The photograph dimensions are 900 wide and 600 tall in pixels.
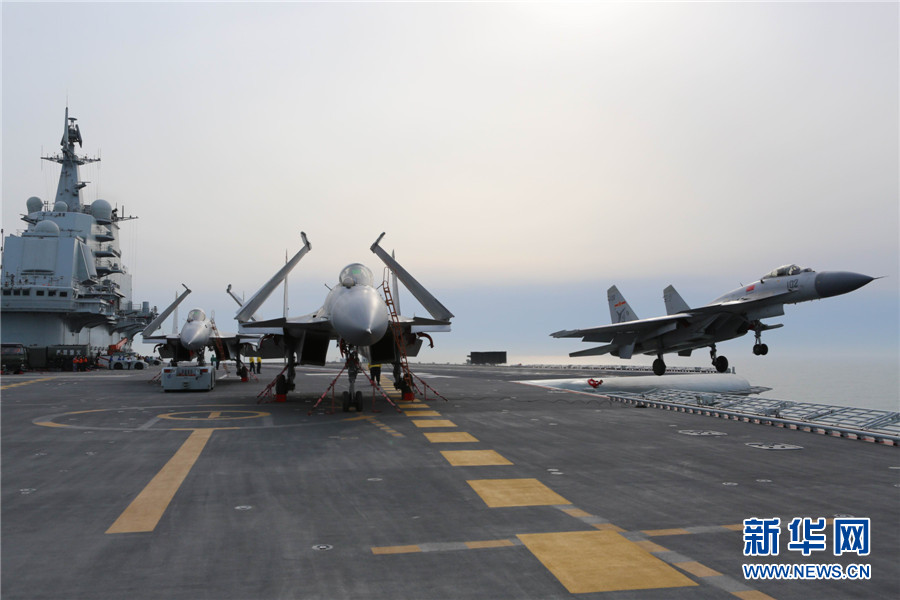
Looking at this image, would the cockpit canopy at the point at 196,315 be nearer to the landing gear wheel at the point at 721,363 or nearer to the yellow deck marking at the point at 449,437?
the yellow deck marking at the point at 449,437

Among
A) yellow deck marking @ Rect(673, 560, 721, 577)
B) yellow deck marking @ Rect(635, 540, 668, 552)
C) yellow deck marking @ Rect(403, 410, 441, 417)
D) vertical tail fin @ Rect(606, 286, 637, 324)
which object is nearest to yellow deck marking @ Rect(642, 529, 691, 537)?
yellow deck marking @ Rect(635, 540, 668, 552)

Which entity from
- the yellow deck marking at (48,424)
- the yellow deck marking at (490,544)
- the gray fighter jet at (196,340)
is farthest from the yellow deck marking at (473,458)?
the gray fighter jet at (196,340)

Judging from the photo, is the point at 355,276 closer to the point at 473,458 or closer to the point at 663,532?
the point at 473,458

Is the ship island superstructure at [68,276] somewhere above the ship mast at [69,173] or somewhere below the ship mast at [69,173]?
below

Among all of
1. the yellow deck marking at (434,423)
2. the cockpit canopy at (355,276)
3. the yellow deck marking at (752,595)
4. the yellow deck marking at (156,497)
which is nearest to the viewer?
the yellow deck marking at (752,595)

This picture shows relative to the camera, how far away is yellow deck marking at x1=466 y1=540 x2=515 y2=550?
261 inches

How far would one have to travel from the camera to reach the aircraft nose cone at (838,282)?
25.3m

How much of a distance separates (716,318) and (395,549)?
29624 millimetres

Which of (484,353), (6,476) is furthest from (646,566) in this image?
(484,353)

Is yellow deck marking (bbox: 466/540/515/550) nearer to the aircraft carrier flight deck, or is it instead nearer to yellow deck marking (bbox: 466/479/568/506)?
the aircraft carrier flight deck

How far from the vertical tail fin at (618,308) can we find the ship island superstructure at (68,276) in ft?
163

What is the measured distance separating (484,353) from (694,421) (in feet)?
227

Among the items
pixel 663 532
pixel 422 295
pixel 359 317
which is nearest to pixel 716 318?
pixel 422 295

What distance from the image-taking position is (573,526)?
7375 millimetres
